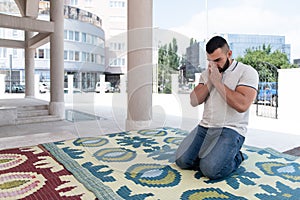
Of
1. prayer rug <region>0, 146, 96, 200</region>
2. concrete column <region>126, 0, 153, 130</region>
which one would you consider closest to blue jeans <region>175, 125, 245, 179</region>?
prayer rug <region>0, 146, 96, 200</region>

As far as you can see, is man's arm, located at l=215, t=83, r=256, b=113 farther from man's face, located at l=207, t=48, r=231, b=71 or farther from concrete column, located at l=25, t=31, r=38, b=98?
concrete column, located at l=25, t=31, r=38, b=98

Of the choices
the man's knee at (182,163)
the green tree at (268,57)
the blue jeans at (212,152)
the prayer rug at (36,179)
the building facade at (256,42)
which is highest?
the building facade at (256,42)

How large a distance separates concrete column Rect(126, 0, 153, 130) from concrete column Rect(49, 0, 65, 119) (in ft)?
8.40

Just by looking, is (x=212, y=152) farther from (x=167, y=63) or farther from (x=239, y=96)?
(x=167, y=63)

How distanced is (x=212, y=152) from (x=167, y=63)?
1526 millimetres

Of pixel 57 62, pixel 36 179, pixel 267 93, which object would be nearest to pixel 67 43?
pixel 57 62

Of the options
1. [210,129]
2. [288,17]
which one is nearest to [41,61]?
[288,17]

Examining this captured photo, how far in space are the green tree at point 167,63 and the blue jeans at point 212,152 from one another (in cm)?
99

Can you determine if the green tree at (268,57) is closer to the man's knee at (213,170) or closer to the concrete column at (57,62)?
the concrete column at (57,62)

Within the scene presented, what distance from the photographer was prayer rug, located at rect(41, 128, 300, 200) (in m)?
1.51

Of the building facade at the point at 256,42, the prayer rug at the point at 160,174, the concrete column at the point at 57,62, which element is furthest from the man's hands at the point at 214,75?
the building facade at the point at 256,42

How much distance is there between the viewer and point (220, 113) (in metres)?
1.86

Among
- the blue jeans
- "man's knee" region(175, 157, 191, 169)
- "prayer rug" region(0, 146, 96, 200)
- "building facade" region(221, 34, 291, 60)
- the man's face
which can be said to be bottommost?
→ "prayer rug" region(0, 146, 96, 200)

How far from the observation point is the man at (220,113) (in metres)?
1.70
